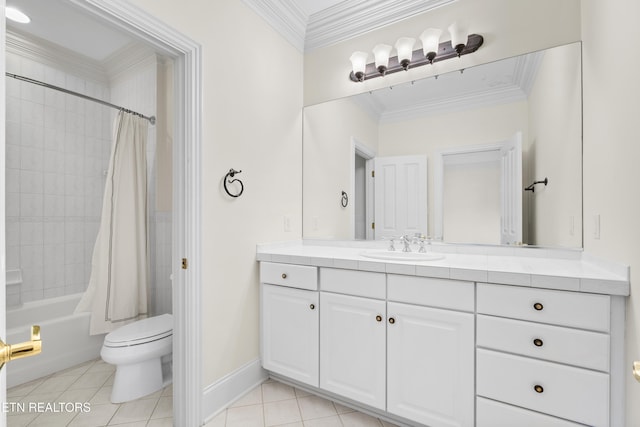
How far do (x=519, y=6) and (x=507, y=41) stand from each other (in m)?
0.19

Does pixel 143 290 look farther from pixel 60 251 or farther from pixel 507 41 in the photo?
→ pixel 507 41

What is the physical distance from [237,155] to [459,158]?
139 cm

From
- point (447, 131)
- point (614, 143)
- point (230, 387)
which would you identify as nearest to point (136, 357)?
point (230, 387)

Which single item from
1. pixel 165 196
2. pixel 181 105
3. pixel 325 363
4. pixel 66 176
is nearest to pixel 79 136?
pixel 66 176

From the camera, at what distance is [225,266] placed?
1769 millimetres

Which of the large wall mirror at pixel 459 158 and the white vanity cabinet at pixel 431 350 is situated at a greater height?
the large wall mirror at pixel 459 158

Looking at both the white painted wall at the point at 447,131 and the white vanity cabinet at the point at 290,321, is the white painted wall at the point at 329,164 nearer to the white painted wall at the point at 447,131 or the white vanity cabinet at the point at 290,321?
the white painted wall at the point at 447,131

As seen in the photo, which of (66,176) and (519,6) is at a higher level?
(519,6)

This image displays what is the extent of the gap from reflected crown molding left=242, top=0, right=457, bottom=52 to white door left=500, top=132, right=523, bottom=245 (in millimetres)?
997

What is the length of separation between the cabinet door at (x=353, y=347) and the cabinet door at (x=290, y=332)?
7 centimetres

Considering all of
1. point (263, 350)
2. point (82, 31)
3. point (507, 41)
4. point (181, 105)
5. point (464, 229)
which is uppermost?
point (82, 31)

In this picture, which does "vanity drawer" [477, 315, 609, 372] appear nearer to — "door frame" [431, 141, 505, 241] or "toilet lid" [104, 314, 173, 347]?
"door frame" [431, 141, 505, 241]

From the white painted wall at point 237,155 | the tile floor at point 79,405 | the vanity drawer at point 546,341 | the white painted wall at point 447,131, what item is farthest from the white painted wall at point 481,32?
the tile floor at point 79,405

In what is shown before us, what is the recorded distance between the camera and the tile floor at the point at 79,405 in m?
1.64
